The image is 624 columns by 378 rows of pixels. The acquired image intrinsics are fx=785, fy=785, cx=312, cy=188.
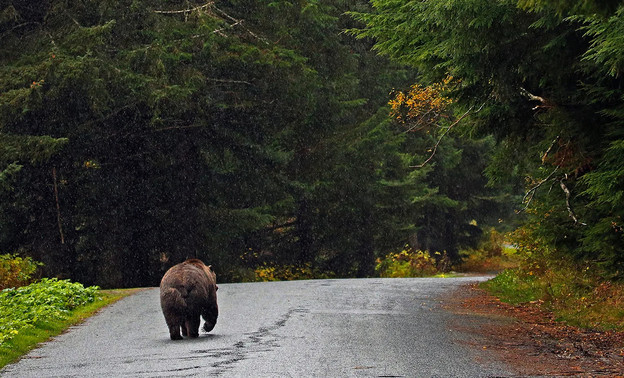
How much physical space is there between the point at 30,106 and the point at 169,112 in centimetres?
442

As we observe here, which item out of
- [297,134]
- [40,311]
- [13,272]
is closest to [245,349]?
[40,311]

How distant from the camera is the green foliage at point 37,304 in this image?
12570mm

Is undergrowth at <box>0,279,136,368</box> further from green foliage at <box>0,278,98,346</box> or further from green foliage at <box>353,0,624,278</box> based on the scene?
green foliage at <box>353,0,624,278</box>

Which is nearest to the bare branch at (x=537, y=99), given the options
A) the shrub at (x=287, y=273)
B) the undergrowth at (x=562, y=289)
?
the undergrowth at (x=562, y=289)

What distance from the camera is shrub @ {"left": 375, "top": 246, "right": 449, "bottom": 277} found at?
32875 millimetres

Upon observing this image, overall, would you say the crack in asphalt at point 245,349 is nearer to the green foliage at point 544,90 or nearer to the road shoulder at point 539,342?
the road shoulder at point 539,342

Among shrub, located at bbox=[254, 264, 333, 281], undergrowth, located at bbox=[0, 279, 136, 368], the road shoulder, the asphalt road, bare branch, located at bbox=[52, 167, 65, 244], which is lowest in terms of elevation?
shrub, located at bbox=[254, 264, 333, 281]

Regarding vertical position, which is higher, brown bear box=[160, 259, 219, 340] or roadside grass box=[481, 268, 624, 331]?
brown bear box=[160, 259, 219, 340]

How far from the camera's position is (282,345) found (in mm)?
10125

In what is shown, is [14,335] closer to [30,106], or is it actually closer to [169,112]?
[30,106]

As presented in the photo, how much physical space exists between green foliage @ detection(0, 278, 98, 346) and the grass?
0.12m

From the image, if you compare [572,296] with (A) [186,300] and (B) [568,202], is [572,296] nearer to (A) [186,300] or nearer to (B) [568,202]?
(B) [568,202]

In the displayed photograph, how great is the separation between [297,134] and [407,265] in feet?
23.8

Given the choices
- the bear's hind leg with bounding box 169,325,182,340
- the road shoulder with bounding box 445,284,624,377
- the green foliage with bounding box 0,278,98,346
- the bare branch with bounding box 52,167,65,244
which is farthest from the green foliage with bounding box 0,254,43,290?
the road shoulder with bounding box 445,284,624,377
